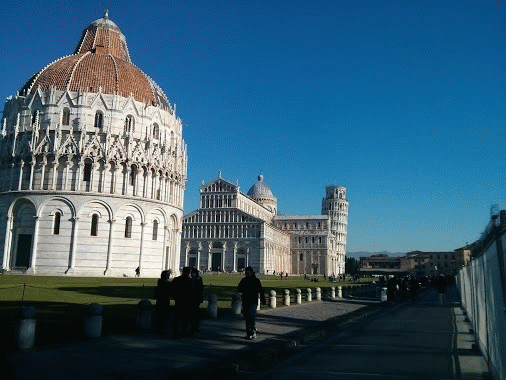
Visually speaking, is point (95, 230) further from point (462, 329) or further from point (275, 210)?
point (275, 210)

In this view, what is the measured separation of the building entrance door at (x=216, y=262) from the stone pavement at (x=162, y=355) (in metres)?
97.4

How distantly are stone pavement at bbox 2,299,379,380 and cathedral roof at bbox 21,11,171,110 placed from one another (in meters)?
46.0

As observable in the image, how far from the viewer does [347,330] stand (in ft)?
53.4

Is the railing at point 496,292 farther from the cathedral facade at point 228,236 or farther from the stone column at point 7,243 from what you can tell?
the cathedral facade at point 228,236

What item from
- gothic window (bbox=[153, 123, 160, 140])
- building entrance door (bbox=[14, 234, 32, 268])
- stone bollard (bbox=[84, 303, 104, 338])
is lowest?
stone bollard (bbox=[84, 303, 104, 338])

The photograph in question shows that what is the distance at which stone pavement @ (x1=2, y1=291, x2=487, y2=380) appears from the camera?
27.7 ft

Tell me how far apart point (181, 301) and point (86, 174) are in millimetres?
41656

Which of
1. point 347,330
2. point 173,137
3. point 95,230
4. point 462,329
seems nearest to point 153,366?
point 347,330

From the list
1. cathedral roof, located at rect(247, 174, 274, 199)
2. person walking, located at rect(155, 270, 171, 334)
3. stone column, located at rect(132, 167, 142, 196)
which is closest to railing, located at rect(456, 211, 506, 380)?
person walking, located at rect(155, 270, 171, 334)

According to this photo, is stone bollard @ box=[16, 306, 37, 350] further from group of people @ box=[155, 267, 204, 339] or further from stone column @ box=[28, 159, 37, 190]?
stone column @ box=[28, 159, 37, 190]

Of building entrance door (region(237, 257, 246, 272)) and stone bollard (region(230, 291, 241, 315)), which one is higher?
building entrance door (region(237, 257, 246, 272))

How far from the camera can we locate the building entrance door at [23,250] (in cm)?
4972

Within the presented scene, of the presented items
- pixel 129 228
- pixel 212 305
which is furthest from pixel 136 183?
pixel 212 305

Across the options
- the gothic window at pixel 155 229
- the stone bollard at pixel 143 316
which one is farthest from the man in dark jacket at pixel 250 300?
the gothic window at pixel 155 229
